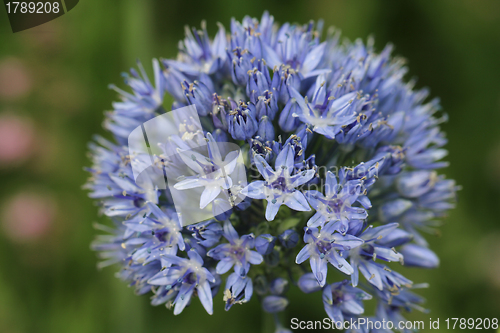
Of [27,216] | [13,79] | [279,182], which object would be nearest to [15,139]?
[13,79]

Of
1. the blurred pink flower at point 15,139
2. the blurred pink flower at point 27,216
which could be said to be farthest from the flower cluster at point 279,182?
the blurred pink flower at point 15,139

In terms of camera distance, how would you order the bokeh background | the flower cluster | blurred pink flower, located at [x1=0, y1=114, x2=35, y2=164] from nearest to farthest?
1. the flower cluster
2. the bokeh background
3. blurred pink flower, located at [x1=0, y1=114, x2=35, y2=164]

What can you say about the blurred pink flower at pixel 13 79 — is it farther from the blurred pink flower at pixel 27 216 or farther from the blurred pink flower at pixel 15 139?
the blurred pink flower at pixel 27 216

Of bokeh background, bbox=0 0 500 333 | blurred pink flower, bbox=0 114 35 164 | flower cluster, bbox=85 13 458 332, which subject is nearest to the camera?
flower cluster, bbox=85 13 458 332

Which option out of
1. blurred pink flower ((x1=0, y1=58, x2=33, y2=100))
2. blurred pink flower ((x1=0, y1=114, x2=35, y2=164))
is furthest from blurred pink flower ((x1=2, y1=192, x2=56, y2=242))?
blurred pink flower ((x1=0, y1=58, x2=33, y2=100))

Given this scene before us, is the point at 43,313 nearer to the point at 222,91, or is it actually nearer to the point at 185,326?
the point at 185,326

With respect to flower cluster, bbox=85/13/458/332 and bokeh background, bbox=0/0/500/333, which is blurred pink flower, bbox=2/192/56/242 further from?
flower cluster, bbox=85/13/458/332
